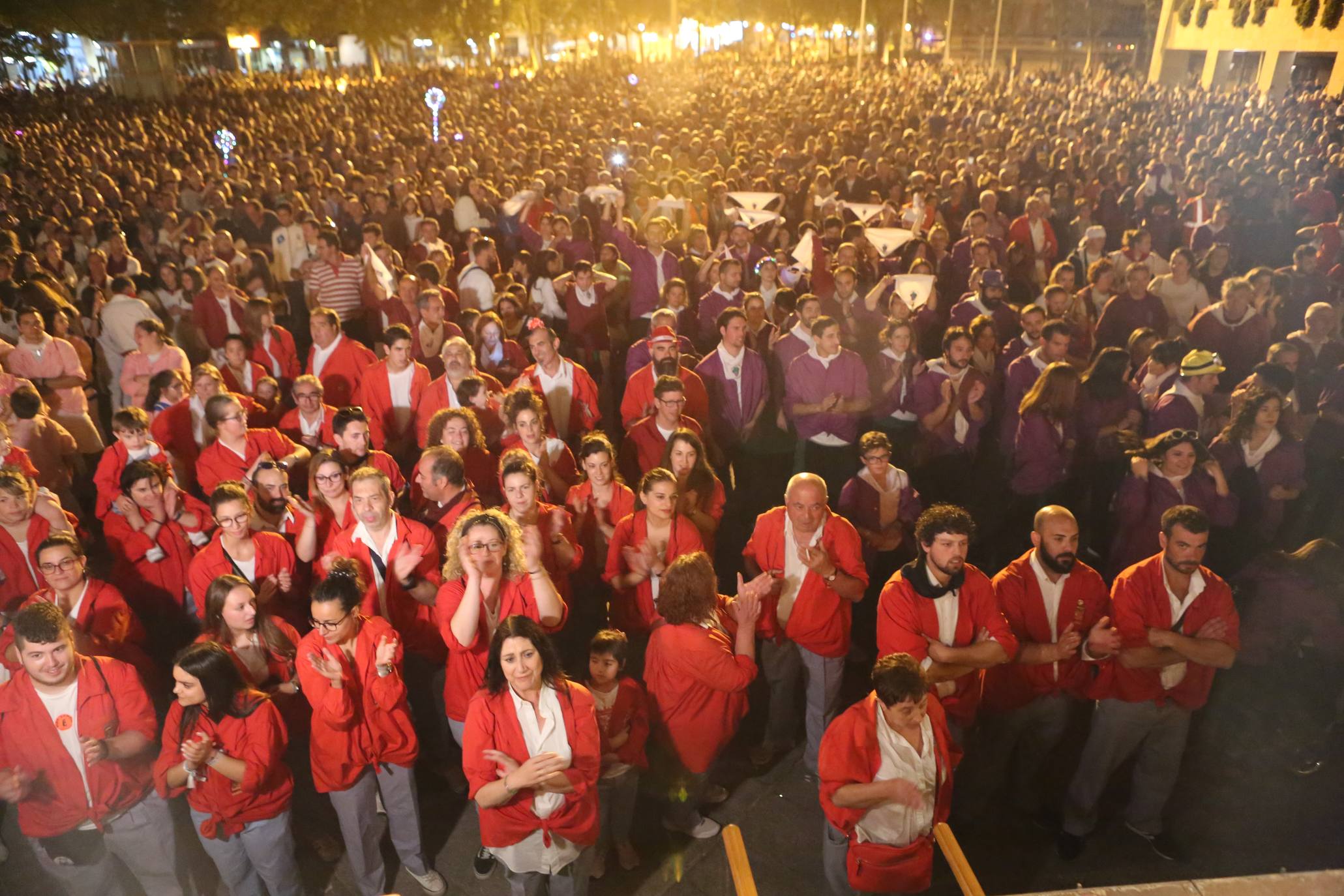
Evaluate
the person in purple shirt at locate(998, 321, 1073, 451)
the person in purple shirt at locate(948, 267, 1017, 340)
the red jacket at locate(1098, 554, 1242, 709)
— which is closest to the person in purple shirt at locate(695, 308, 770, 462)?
the person in purple shirt at locate(998, 321, 1073, 451)

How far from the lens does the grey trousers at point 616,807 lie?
4.21 meters

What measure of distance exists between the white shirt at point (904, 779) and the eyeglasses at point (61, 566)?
3.66 metres

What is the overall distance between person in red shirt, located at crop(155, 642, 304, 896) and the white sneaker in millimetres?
820

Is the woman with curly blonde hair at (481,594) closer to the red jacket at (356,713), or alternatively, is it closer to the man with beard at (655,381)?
the red jacket at (356,713)

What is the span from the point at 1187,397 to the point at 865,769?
422 cm

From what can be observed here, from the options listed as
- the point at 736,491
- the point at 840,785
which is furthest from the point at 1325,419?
the point at 840,785

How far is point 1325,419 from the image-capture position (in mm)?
6648

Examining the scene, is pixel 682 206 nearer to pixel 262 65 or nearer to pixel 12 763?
pixel 12 763

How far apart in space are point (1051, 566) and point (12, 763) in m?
4.50

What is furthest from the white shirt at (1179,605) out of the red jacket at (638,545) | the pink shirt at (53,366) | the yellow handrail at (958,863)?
the pink shirt at (53,366)

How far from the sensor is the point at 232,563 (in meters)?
4.64

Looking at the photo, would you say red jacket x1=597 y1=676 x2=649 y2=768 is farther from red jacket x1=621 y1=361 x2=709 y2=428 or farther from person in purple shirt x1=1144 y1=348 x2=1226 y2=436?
person in purple shirt x1=1144 y1=348 x2=1226 y2=436

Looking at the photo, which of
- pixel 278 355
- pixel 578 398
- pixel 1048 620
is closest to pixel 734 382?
pixel 578 398

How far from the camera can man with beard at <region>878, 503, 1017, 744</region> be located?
→ 4082 mm
